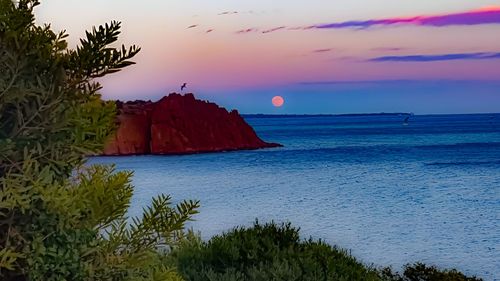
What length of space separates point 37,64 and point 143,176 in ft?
320

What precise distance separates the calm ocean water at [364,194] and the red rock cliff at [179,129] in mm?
2621

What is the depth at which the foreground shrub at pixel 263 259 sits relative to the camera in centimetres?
1126

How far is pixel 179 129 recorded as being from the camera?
122500 mm

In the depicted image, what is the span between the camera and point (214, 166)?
120 metres

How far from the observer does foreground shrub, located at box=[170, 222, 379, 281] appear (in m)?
11.3

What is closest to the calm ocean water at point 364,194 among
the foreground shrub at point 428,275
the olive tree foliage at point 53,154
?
the foreground shrub at point 428,275

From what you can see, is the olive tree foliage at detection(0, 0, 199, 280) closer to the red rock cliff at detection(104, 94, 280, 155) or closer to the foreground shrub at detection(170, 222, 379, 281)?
the foreground shrub at detection(170, 222, 379, 281)

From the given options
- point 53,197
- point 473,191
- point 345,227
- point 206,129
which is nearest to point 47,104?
point 53,197

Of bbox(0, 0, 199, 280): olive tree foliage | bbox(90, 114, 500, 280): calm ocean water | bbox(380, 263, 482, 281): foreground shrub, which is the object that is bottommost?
bbox(90, 114, 500, 280): calm ocean water

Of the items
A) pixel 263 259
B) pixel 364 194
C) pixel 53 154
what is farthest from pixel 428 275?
pixel 364 194

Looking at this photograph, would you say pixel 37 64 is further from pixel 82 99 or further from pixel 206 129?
pixel 206 129

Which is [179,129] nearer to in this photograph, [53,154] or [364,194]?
[364,194]

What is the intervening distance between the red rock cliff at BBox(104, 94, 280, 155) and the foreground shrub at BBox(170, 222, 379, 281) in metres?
82.1

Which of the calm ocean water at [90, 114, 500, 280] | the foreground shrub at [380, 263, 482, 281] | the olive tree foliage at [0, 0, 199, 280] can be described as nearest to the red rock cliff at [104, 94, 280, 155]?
the calm ocean water at [90, 114, 500, 280]
